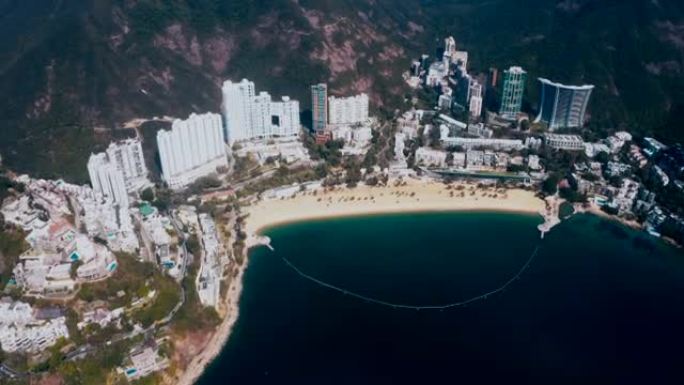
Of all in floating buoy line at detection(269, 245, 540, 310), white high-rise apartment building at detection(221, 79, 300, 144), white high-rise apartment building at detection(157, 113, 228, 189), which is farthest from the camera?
white high-rise apartment building at detection(221, 79, 300, 144)

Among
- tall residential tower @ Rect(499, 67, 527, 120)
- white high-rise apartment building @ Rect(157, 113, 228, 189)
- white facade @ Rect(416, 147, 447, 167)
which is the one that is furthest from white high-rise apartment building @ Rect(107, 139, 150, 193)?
tall residential tower @ Rect(499, 67, 527, 120)

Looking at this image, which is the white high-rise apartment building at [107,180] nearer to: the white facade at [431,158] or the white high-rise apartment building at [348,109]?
the white high-rise apartment building at [348,109]

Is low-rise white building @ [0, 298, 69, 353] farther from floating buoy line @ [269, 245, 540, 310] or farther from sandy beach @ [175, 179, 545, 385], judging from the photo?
sandy beach @ [175, 179, 545, 385]

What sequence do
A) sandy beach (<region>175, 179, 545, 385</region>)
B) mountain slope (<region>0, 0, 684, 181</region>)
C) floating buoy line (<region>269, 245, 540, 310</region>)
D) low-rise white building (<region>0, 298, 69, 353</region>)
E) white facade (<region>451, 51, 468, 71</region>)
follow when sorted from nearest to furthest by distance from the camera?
1. low-rise white building (<region>0, 298, 69, 353</region>)
2. floating buoy line (<region>269, 245, 540, 310</region>)
3. sandy beach (<region>175, 179, 545, 385</region>)
4. mountain slope (<region>0, 0, 684, 181</region>)
5. white facade (<region>451, 51, 468, 71</region>)

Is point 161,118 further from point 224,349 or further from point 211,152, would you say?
point 224,349

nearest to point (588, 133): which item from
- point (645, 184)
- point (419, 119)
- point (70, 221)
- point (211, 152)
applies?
point (645, 184)

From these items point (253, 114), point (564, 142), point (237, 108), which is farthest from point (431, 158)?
point (237, 108)

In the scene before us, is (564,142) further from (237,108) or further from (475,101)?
(237,108)
